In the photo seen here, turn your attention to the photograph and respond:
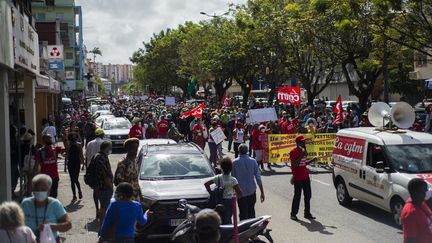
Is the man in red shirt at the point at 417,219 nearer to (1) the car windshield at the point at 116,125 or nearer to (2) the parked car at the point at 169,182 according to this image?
(2) the parked car at the point at 169,182

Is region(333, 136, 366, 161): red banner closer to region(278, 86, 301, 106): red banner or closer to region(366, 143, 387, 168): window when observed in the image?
region(366, 143, 387, 168): window

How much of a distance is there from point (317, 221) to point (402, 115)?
10.5 ft

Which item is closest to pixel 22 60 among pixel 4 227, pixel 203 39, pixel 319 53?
pixel 4 227

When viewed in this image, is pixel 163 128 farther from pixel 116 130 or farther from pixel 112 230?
pixel 112 230

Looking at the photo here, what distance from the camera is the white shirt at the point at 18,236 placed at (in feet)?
16.0

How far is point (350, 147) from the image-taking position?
37.6 feet

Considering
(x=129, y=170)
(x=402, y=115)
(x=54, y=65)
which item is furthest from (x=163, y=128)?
(x=129, y=170)

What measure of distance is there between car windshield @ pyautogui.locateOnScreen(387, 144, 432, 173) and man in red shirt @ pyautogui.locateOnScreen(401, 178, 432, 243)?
4130mm

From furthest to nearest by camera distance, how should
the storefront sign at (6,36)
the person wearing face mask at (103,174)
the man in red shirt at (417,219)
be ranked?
the storefront sign at (6,36) → the person wearing face mask at (103,174) → the man in red shirt at (417,219)

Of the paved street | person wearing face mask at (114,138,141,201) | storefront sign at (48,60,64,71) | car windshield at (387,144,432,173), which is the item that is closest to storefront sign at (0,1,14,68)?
person wearing face mask at (114,138,141,201)

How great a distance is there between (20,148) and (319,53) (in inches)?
871

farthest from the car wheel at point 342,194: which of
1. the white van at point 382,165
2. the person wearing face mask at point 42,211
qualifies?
the person wearing face mask at point 42,211

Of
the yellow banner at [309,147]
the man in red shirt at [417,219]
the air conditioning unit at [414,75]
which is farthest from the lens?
the air conditioning unit at [414,75]

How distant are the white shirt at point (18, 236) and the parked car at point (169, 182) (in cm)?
269
